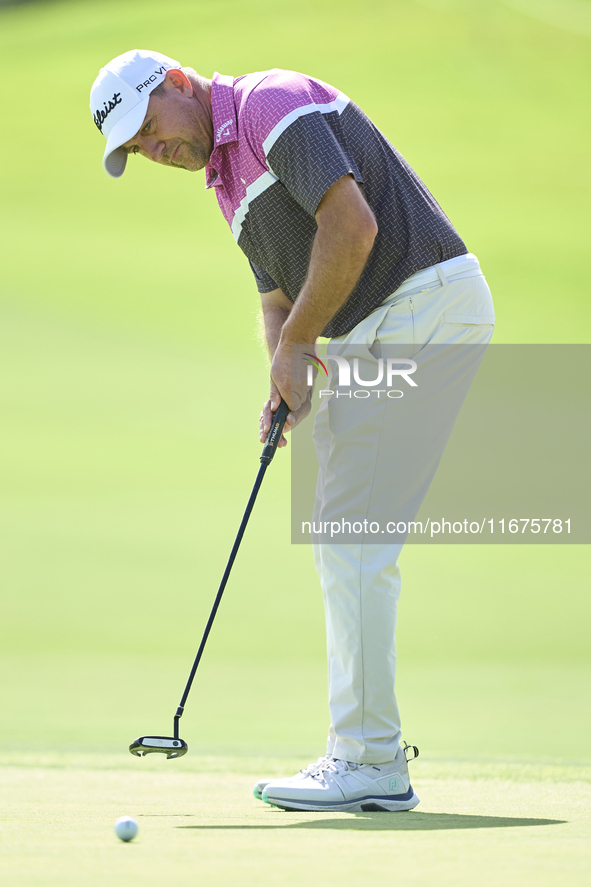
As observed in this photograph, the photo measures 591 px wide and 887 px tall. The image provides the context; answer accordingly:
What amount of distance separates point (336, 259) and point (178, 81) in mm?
448

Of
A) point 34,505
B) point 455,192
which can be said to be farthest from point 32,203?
point 34,505

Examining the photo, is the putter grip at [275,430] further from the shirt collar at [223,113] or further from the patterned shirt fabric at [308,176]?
the shirt collar at [223,113]

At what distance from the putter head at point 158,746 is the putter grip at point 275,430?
0.50 metres

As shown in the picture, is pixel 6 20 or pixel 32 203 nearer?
pixel 32 203

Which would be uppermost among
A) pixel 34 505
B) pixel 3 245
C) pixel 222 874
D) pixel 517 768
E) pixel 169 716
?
pixel 3 245

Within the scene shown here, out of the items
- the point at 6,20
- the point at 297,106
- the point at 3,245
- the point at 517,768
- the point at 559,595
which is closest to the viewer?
the point at 297,106

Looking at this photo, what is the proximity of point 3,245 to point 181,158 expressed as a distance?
720 centimetres

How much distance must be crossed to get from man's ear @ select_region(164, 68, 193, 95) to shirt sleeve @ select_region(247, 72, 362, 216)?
153mm

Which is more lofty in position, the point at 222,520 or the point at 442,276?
the point at 222,520

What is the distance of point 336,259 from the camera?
1750 millimetres

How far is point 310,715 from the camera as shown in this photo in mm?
3127

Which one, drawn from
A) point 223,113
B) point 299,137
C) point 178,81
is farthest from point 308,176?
point 178,81

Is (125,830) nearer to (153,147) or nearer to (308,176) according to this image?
(308,176)

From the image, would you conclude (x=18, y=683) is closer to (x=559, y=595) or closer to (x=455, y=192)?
(x=559, y=595)
